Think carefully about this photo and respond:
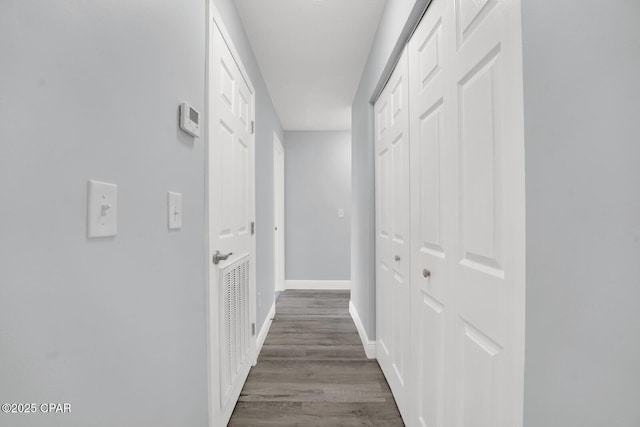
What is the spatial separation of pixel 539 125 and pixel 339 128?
402cm

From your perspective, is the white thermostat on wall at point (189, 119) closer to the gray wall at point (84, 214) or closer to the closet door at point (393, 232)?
the gray wall at point (84, 214)

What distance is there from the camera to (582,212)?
570 mm

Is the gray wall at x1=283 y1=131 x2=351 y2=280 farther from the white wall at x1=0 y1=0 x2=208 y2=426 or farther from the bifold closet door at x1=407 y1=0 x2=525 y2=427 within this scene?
the white wall at x1=0 y1=0 x2=208 y2=426

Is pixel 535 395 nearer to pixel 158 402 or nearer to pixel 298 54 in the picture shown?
pixel 158 402

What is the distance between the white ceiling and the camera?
1.91 metres

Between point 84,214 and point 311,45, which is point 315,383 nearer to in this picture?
point 84,214

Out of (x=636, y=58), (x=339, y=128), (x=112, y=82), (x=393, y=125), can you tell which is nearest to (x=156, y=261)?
(x=112, y=82)

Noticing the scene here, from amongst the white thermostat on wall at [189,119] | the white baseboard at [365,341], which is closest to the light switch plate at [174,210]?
the white thermostat on wall at [189,119]

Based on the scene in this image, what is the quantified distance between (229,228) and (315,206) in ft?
9.63

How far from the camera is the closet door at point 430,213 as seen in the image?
1.09m

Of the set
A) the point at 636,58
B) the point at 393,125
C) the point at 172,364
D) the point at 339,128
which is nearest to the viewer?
the point at 636,58

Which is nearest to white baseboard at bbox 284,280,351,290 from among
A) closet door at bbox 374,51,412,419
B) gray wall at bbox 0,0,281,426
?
closet door at bbox 374,51,412,419

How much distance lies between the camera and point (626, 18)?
518 mm

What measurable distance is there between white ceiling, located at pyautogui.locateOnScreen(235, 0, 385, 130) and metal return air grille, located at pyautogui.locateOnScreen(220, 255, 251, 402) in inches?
63.4
